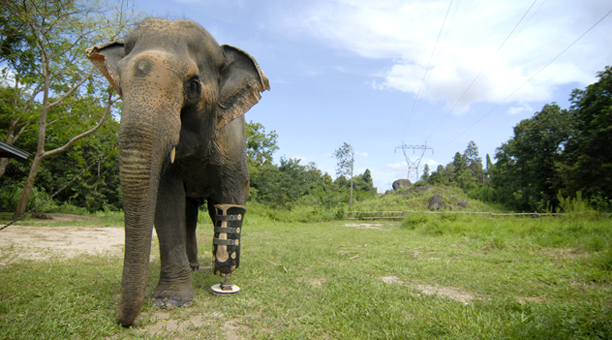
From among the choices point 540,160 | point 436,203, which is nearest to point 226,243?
point 436,203

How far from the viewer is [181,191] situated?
3.44 meters

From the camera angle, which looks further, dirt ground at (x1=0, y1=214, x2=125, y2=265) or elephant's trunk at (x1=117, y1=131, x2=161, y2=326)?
dirt ground at (x1=0, y1=214, x2=125, y2=265)

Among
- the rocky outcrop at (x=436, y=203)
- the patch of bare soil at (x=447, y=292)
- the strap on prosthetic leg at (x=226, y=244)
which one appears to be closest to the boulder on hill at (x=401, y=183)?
the rocky outcrop at (x=436, y=203)

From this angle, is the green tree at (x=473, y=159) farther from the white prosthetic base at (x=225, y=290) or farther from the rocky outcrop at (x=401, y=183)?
the white prosthetic base at (x=225, y=290)

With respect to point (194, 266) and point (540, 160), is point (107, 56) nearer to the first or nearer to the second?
point (194, 266)

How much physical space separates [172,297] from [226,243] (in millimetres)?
659

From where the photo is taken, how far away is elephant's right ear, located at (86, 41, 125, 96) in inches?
118

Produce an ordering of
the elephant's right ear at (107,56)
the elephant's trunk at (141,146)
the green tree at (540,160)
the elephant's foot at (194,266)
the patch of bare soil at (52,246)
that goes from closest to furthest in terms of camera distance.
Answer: the elephant's trunk at (141,146) → the elephant's right ear at (107,56) → the elephant's foot at (194,266) → the patch of bare soil at (52,246) → the green tree at (540,160)

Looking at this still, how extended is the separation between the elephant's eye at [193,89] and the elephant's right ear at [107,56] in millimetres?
796

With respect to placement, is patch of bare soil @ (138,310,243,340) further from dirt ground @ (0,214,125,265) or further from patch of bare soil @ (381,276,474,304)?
dirt ground @ (0,214,125,265)

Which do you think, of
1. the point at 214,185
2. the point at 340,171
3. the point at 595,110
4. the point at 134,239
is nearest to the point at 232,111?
the point at 214,185

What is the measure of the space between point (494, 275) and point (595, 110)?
136 inches

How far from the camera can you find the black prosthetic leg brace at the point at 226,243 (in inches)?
131

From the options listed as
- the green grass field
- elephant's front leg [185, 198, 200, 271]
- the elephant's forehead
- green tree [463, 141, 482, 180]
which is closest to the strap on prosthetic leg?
the green grass field
